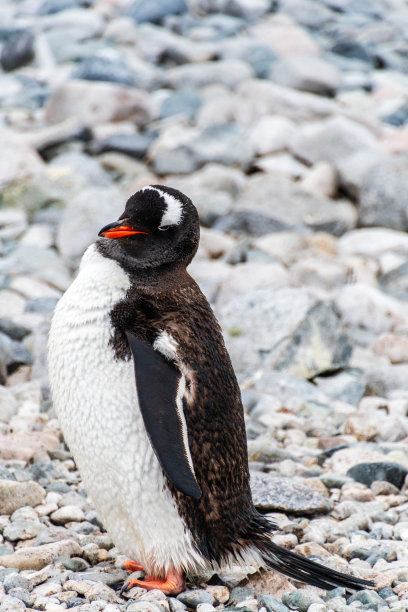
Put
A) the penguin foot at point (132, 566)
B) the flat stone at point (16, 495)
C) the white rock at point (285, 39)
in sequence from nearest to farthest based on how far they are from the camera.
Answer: the penguin foot at point (132, 566), the flat stone at point (16, 495), the white rock at point (285, 39)

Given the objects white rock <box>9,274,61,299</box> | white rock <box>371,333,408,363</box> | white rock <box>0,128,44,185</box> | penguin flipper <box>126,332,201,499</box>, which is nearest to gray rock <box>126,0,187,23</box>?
white rock <box>0,128,44,185</box>

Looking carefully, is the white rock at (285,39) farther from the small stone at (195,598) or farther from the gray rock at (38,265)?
the small stone at (195,598)

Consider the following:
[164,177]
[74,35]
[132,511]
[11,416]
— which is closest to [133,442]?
[132,511]

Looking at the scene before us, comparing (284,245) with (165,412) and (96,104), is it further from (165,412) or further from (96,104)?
(165,412)

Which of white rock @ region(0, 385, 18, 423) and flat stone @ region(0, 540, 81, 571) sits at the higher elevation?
flat stone @ region(0, 540, 81, 571)

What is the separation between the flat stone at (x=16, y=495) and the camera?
3.84m

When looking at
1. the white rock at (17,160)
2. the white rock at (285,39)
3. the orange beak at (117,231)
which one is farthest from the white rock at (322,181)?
the orange beak at (117,231)

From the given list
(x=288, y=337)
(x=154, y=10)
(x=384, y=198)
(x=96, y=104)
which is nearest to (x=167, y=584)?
(x=288, y=337)

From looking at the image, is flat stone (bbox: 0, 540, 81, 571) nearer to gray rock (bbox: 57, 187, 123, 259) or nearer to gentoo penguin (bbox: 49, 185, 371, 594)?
gentoo penguin (bbox: 49, 185, 371, 594)

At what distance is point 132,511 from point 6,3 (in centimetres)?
1719

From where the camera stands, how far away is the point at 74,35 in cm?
1552

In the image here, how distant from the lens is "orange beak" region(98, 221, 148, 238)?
329 cm

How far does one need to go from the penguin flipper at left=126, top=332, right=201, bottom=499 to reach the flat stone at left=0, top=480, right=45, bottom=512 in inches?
41.8

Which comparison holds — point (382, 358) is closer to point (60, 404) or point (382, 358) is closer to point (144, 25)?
point (60, 404)
